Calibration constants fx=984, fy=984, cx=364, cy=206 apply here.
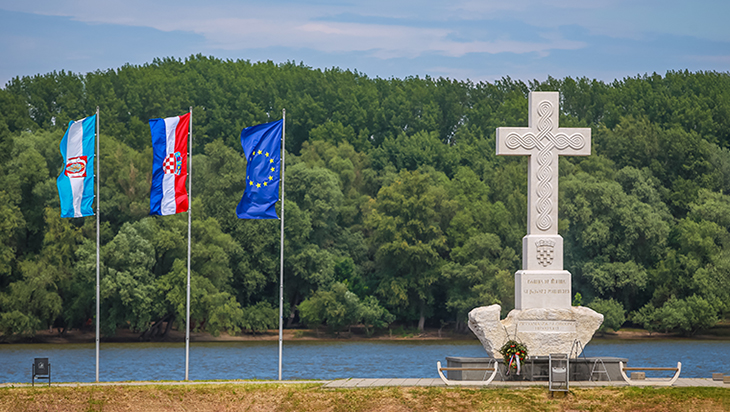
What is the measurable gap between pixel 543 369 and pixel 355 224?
54.3m

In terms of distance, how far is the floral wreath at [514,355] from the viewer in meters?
26.0

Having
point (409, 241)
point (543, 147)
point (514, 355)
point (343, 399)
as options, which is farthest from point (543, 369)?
point (409, 241)

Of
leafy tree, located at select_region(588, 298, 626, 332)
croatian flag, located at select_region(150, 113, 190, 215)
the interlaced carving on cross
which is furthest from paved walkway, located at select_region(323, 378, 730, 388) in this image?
leafy tree, located at select_region(588, 298, 626, 332)

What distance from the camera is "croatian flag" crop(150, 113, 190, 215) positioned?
1220 inches

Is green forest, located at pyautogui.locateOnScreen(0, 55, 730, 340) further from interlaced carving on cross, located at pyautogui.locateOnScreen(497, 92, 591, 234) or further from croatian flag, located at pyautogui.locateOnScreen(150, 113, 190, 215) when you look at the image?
interlaced carving on cross, located at pyautogui.locateOnScreen(497, 92, 591, 234)

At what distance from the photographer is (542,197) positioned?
2859 cm

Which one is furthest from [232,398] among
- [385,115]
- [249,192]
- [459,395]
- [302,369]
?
[385,115]

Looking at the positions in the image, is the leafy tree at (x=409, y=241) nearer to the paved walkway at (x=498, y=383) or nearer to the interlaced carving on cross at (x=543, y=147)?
the interlaced carving on cross at (x=543, y=147)

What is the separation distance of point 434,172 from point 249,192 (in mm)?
53830

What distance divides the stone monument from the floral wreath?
81cm

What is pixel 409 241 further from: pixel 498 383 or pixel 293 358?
pixel 498 383

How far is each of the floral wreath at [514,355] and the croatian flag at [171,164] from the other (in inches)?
442

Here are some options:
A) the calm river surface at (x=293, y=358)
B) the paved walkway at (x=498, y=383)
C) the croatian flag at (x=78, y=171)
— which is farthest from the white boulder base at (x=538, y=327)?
the calm river surface at (x=293, y=358)

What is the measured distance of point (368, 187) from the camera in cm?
8488
